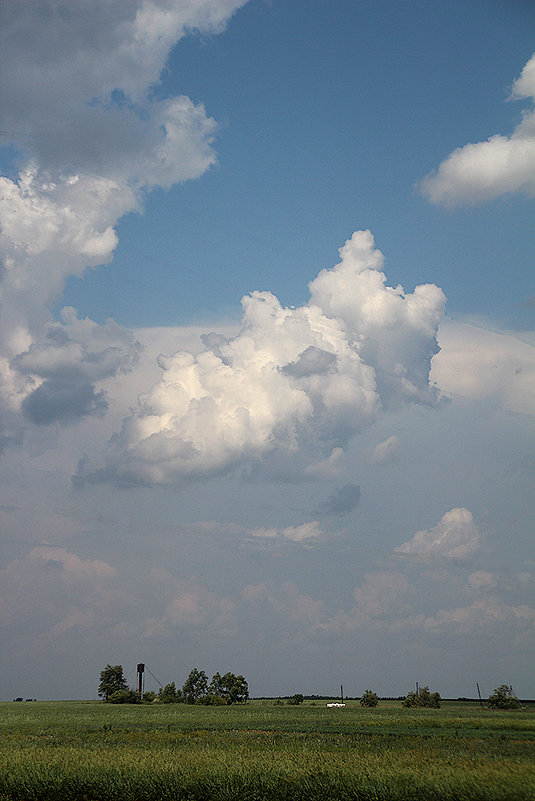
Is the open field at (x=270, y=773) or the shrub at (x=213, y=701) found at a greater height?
the open field at (x=270, y=773)

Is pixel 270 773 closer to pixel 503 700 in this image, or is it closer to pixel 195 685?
pixel 503 700

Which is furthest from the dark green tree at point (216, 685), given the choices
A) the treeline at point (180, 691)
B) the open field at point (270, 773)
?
the open field at point (270, 773)

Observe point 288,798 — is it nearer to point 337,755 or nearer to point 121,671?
point 337,755

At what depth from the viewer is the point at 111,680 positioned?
155 meters

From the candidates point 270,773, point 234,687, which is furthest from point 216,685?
point 270,773

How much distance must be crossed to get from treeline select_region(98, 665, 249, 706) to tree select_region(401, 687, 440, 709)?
40.0m

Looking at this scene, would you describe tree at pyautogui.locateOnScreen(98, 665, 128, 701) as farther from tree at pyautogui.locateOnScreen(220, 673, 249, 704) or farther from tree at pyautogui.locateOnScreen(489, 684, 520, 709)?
tree at pyautogui.locateOnScreen(489, 684, 520, 709)

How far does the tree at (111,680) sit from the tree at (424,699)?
68.7 m

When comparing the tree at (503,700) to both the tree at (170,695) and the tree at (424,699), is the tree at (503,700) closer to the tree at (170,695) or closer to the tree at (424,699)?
the tree at (424,699)

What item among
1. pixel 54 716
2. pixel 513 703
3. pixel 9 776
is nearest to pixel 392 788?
pixel 9 776

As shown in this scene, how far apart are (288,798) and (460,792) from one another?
8.56 meters

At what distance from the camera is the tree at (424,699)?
420 feet

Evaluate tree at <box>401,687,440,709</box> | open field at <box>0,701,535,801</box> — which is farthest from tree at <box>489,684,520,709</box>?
open field at <box>0,701,535,801</box>

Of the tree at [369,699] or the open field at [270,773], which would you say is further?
the tree at [369,699]
